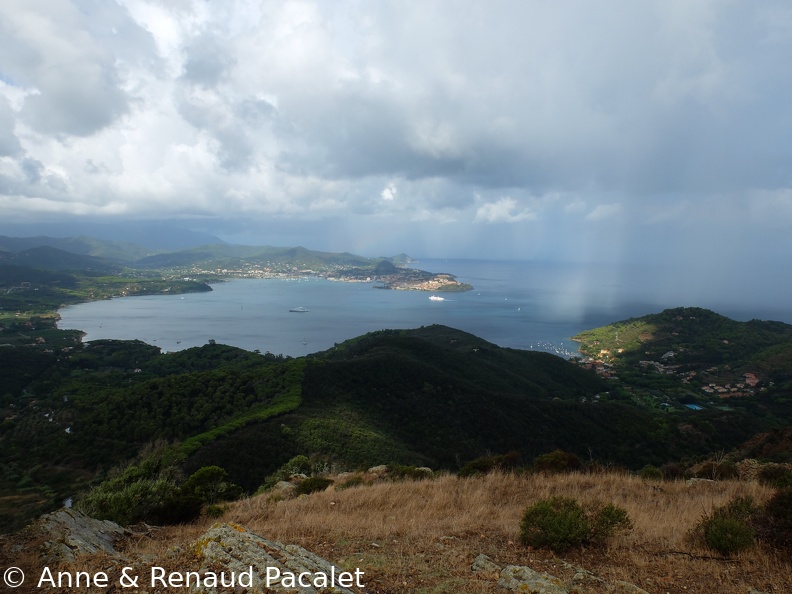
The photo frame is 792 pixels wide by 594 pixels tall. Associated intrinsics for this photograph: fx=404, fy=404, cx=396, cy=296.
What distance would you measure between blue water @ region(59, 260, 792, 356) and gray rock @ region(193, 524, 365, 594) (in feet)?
233

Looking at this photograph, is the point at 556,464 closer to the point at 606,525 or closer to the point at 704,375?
the point at 606,525

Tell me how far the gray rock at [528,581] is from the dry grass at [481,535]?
0.15 m

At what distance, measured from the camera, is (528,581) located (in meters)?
3.65

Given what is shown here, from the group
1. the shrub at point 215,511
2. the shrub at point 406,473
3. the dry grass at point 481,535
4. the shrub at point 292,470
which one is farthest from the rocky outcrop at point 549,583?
the shrub at point 292,470

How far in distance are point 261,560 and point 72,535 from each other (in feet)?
8.81

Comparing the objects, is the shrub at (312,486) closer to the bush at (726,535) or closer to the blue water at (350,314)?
the bush at (726,535)

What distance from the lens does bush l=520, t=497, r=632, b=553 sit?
15.2 feet

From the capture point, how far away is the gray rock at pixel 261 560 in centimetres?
325

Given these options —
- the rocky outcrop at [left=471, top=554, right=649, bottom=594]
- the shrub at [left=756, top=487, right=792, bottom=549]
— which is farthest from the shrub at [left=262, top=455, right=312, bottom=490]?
the shrub at [left=756, top=487, right=792, bottom=549]

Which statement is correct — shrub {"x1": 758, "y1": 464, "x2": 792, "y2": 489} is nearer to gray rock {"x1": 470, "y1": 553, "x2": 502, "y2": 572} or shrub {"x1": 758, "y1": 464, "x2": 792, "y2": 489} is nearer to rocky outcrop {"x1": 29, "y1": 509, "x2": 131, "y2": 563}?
gray rock {"x1": 470, "y1": 553, "x2": 502, "y2": 572}

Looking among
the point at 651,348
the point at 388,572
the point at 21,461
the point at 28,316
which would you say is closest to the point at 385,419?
the point at 21,461

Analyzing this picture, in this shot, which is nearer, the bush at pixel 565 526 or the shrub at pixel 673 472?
the bush at pixel 565 526

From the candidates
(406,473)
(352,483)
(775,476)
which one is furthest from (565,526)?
(406,473)

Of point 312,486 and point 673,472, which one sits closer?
point 312,486
